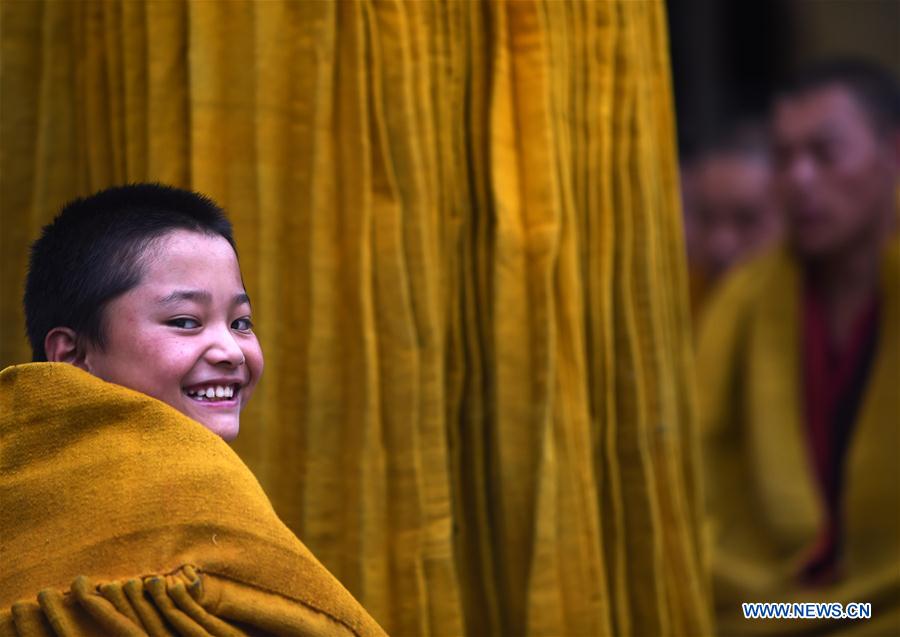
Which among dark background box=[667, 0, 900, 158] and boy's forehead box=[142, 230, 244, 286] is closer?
boy's forehead box=[142, 230, 244, 286]

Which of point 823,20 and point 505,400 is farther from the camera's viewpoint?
point 823,20

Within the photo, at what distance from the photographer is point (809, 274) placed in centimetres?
313

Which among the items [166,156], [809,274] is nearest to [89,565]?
[166,156]

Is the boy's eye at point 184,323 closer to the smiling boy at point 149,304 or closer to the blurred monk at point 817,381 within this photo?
the smiling boy at point 149,304

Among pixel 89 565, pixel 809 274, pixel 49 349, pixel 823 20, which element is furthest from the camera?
pixel 823 20

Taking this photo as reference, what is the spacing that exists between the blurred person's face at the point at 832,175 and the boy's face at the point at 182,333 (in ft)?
6.90

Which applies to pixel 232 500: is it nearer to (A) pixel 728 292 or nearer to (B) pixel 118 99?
(B) pixel 118 99

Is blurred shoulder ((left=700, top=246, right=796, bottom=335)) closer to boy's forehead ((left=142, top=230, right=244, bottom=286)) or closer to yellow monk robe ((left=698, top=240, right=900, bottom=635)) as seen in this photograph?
yellow monk robe ((left=698, top=240, right=900, bottom=635))

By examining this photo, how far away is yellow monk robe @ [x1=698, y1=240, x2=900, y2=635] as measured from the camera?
2.69m

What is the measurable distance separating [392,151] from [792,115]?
1817mm

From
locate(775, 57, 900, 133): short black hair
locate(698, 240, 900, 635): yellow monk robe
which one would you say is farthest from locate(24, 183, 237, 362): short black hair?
locate(775, 57, 900, 133): short black hair

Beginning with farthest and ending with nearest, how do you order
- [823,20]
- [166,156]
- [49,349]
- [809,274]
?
[823,20] < [809,274] < [166,156] < [49,349]

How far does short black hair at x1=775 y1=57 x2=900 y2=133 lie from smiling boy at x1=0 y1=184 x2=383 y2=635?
228 cm

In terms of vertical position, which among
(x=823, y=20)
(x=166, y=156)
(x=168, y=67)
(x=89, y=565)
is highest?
(x=823, y=20)
